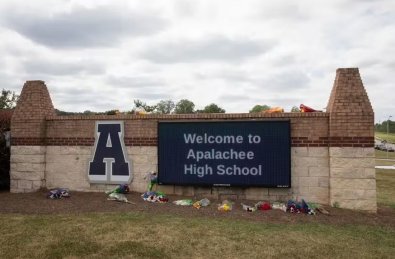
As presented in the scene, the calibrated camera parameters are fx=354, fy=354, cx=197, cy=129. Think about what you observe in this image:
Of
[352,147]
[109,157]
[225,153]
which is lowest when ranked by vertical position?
[109,157]

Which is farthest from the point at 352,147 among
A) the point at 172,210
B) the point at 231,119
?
the point at 172,210

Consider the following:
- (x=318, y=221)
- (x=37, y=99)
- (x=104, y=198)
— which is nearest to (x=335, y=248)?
(x=318, y=221)

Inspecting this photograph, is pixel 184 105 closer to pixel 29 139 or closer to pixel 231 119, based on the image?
pixel 29 139

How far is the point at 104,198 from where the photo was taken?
927cm

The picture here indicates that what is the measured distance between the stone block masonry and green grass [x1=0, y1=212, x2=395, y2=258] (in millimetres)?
1857

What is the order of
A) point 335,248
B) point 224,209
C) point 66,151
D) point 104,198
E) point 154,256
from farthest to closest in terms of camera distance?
point 66,151
point 104,198
point 224,209
point 335,248
point 154,256

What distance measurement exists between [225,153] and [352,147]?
3077mm

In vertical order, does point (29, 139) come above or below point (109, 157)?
above

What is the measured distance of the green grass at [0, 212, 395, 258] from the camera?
5305 mm

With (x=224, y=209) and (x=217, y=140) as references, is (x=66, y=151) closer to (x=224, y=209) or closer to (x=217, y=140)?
(x=217, y=140)

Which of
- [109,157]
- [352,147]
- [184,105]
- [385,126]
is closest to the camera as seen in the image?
[352,147]

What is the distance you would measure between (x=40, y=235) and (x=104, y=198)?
3.18m

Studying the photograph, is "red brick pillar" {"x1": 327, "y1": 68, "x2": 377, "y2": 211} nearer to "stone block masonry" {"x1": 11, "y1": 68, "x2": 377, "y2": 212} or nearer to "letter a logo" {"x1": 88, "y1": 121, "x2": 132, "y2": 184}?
"stone block masonry" {"x1": 11, "y1": 68, "x2": 377, "y2": 212}

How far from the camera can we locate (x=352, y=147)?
333 inches
